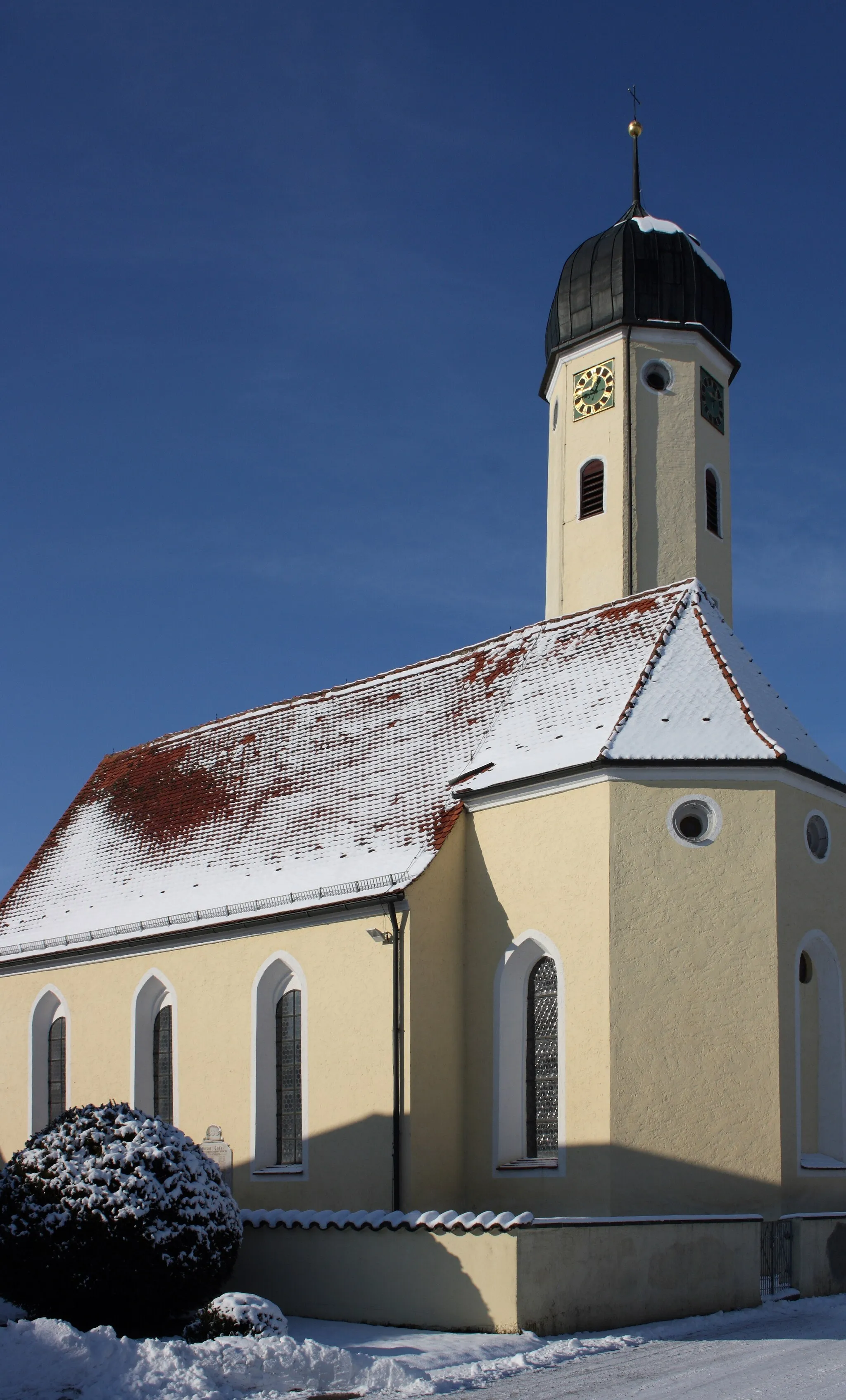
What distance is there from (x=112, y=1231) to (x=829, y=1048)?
9805 mm

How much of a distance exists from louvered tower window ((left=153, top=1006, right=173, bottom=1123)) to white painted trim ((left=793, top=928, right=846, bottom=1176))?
9654 mm

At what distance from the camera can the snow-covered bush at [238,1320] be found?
12555mm

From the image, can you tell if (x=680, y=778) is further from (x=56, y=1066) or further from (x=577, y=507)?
(x=56, y=1066)

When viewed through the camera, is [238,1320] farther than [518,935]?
No

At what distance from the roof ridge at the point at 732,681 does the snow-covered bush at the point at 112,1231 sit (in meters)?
8.72

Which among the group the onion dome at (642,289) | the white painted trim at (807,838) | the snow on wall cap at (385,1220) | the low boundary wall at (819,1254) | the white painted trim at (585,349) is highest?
the onion dome at (642,289)

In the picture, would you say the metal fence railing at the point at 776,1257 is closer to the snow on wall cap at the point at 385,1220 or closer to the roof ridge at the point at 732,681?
the snow on wall cap at the point at 385,1220

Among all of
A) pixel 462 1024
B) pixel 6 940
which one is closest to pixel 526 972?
pixel 462 1024

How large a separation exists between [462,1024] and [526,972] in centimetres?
113

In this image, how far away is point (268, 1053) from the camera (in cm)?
2053

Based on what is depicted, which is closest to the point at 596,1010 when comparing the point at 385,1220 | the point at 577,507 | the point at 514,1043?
the point at 514,1043

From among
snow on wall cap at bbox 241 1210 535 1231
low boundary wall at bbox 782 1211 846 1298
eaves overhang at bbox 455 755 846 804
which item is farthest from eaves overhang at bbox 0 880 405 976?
low boundary wall at bbox 782 1211 846 1298

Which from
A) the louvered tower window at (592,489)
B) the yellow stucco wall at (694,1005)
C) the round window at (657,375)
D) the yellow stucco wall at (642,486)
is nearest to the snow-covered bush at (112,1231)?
the yellow stucco wall at (694,1005)

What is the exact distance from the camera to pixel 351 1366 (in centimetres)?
1162
